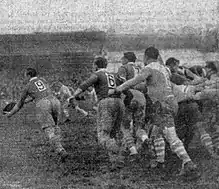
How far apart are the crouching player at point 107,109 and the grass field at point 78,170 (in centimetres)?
33

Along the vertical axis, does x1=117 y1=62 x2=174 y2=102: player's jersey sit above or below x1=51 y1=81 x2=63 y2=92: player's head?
below

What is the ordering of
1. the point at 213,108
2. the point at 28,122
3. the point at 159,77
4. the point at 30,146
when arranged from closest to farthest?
the point at 159,77 < the point at 213,108 < the point at 30,146 < the point at 28,122

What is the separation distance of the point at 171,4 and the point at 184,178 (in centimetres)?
309

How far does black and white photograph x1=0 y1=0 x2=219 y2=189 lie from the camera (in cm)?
491

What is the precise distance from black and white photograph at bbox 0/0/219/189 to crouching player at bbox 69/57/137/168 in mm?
14

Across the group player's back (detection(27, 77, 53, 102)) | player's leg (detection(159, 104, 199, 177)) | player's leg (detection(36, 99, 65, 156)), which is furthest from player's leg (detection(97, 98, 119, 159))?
player's back (detection(27, 77, 53, 102))

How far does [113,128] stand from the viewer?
562 centimetres

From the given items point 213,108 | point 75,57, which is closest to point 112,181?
point 213,108

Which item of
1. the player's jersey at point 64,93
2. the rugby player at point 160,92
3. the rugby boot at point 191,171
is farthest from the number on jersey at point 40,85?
the player's jersey at point 64,93

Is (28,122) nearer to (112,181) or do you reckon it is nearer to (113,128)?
(113,128)

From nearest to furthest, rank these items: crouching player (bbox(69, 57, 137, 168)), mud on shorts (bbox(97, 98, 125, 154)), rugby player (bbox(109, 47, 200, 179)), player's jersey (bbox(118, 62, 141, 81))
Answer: rugby player (bbox(109, 47, 200, 179)) < crouching player (bbox(69, 57, 137, 168)) < mud on shorts (bbox(97, 98, 125, 154)) < player's jersey (bbox(118, 62, 141, 81))

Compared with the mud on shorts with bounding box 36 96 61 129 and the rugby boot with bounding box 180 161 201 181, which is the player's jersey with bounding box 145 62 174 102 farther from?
the mud on shorts with bounding box 36 96 61 129

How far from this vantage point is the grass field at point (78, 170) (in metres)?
4.53

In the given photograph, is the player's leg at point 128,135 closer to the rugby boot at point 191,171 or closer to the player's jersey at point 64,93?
the rugby boot at point 191,171
